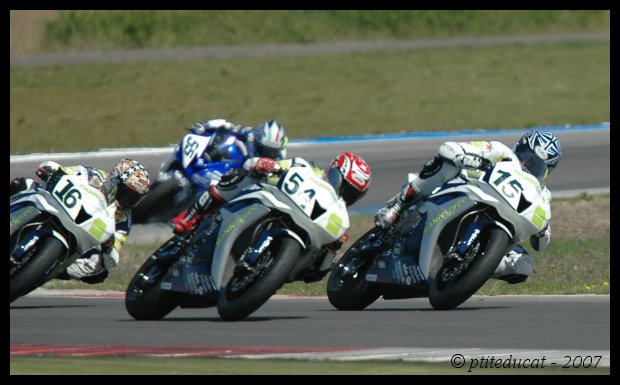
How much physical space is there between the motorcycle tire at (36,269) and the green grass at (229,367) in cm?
259

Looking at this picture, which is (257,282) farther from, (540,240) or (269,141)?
(540,240)

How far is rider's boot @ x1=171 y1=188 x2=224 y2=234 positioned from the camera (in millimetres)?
12070

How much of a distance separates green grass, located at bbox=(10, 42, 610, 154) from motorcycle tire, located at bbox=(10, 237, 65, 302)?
1339 centimetres

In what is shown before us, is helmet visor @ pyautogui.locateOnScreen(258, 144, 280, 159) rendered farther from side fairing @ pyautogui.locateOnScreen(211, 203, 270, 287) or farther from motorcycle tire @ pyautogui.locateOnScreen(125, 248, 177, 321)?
motorcycle tire @ pyautogui.locateOnScreen(125, 248, 177, 321)

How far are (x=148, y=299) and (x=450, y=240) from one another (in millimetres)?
2441

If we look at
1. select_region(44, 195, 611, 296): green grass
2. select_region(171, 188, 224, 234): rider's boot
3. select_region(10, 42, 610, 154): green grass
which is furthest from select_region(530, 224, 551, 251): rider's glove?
select_region(10, 42, 610, 154): green grass

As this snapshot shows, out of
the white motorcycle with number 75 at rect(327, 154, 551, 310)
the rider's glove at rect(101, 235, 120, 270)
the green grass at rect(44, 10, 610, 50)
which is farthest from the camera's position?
the green grass at rect(44, 10, 610, 50)

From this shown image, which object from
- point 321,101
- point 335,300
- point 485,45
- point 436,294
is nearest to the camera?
point 436,294

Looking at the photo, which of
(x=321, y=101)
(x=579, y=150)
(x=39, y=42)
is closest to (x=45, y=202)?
(x=579, y=150)

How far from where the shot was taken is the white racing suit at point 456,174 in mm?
11906

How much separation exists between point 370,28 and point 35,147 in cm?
1626

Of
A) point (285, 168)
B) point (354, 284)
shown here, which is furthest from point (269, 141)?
point (354, 284)

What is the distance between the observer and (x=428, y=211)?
11859 mm

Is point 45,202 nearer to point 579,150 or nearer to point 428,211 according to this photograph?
→ point 428,211
